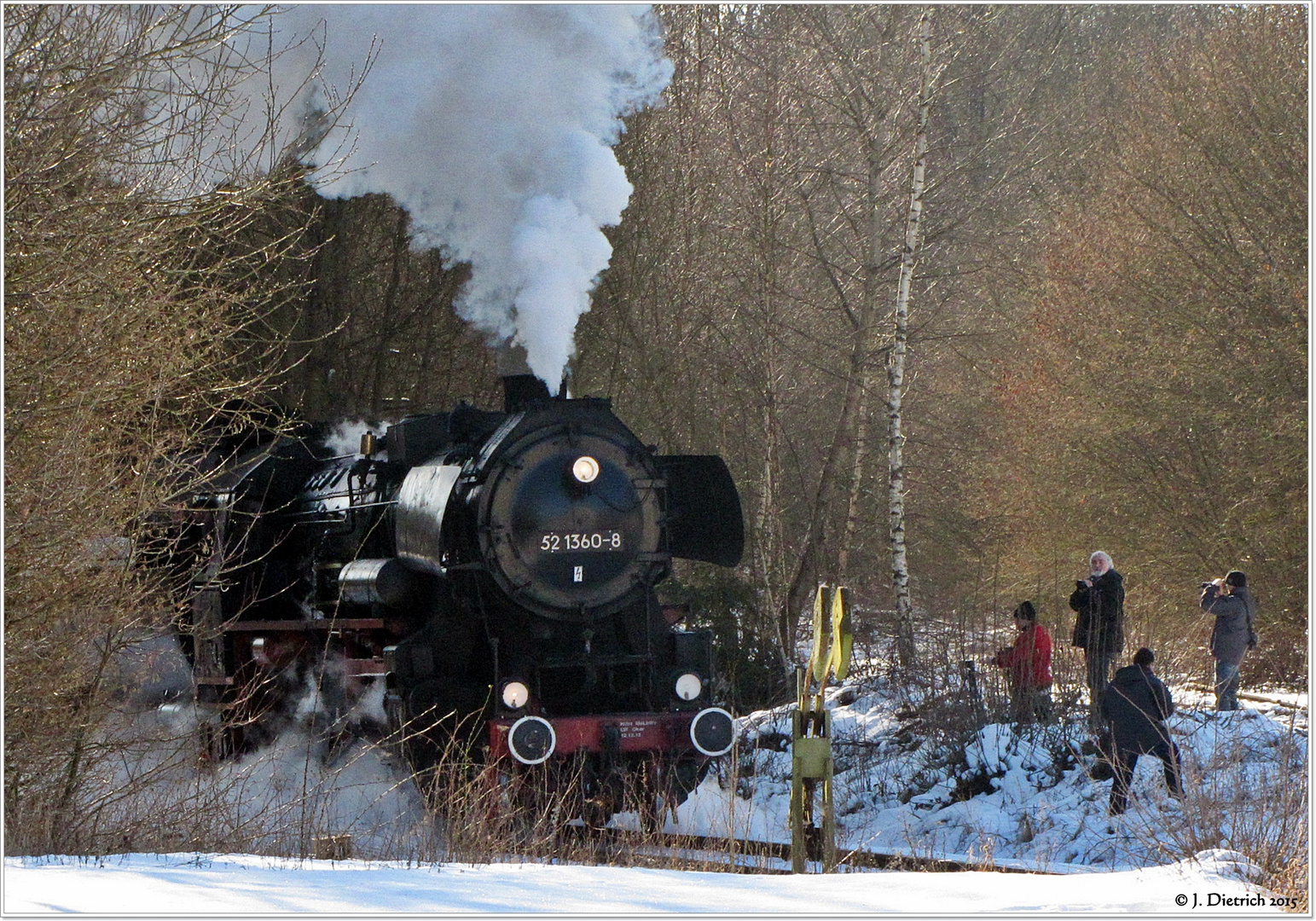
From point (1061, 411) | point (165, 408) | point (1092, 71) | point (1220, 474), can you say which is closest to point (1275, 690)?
point (1220, 474)

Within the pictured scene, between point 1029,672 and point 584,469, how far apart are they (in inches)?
152

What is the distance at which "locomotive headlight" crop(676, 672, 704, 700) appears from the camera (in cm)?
891

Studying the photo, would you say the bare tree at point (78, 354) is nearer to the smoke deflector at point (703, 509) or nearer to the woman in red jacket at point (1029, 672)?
the smoke deflector at point (703, 509)

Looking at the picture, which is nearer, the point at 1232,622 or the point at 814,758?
the point at 814,758

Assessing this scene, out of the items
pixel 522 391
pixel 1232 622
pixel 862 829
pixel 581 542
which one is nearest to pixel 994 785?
pixel 862 829

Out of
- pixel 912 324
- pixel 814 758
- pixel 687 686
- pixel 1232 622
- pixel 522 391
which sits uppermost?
pixel 912 324

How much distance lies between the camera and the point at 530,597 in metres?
8.60

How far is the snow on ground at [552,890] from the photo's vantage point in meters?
4.46

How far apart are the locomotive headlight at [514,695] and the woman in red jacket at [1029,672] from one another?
3848mm

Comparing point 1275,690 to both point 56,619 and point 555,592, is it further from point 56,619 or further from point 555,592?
point 56,619

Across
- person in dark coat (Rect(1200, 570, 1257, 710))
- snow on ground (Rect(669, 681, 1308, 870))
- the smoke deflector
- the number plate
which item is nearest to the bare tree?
the number plate

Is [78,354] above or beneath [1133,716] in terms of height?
above

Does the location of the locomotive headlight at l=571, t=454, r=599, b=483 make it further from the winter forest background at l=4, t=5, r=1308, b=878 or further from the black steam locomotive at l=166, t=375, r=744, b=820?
the winter forest background at l=4, t=5, r=1308, b=878

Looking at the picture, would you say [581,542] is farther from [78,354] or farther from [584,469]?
[78,354]
